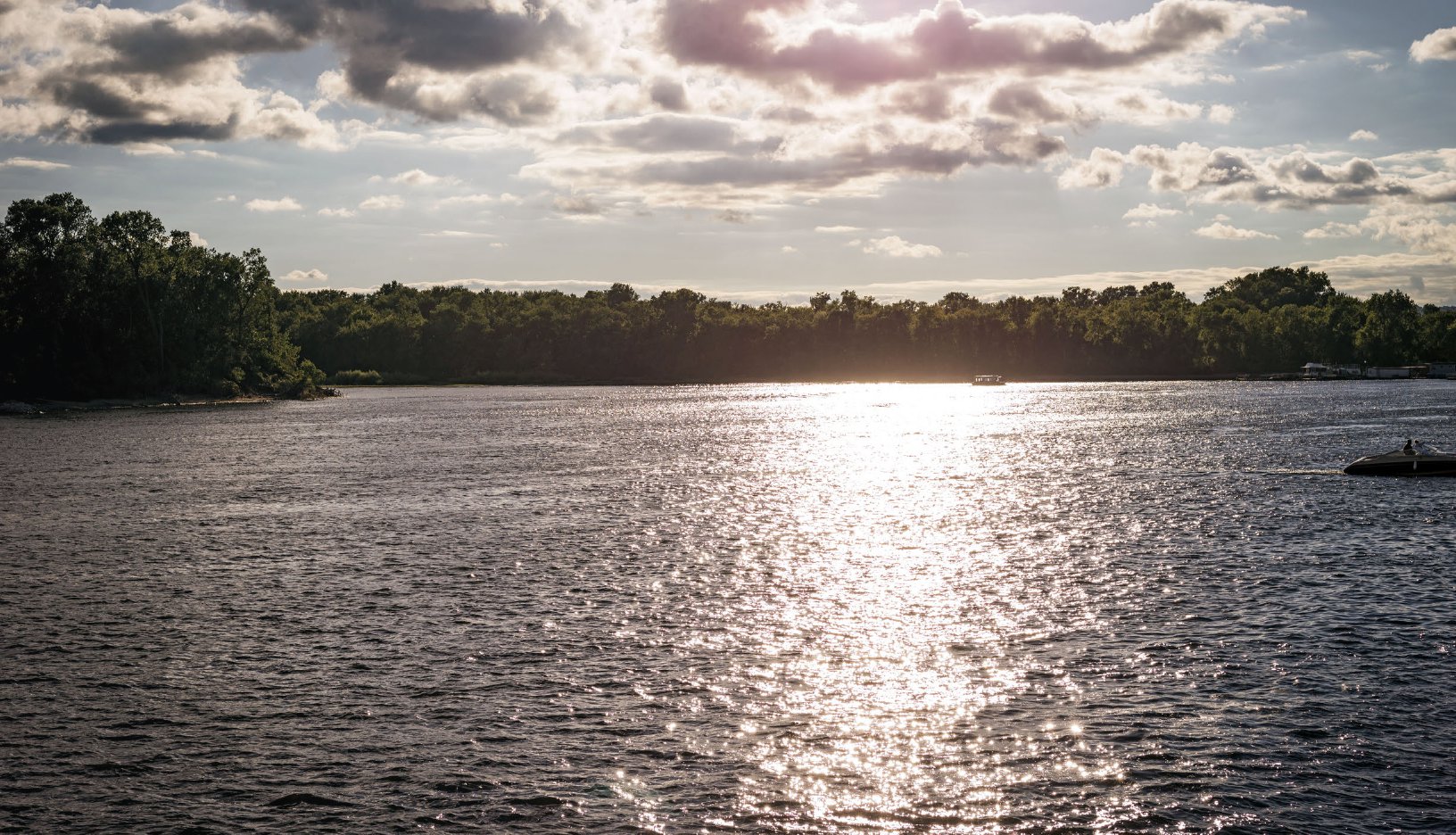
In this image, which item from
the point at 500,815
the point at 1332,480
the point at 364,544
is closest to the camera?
the point at 500,815

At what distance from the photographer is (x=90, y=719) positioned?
30531 millimetres

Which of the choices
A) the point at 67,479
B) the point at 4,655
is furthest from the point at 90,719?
the point at 67,479

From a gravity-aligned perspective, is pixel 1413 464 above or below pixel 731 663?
above

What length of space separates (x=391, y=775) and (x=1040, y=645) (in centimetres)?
2159

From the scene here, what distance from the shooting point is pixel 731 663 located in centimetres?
3584

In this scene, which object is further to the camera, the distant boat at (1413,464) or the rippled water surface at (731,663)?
the distant boat at (1413,464)

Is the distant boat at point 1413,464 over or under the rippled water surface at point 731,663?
over

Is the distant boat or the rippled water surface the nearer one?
the rippled water surface

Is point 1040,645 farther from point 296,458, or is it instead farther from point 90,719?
point 296,458

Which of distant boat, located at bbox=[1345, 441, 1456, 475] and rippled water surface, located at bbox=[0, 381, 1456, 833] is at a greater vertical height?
distant boat, located at bbox=[1345, 441, 1456, 475]

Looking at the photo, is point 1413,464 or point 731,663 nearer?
point 731,663

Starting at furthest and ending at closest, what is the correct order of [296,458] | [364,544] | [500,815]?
[296,458] < [364,544] < [500,815]

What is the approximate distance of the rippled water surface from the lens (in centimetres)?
2475

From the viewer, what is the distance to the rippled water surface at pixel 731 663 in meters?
24.8
